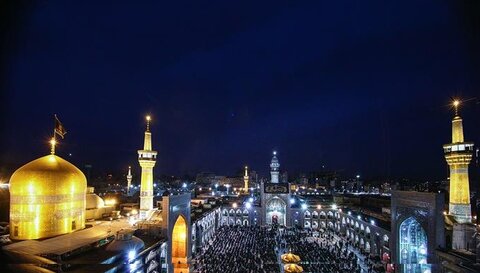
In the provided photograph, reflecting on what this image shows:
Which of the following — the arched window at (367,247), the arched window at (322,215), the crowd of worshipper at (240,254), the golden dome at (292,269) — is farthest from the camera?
the arched window at (322,215)

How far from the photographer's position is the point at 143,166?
31.3 m

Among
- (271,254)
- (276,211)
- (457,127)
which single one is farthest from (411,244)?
(276,211)

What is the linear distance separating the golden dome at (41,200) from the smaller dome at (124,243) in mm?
5743

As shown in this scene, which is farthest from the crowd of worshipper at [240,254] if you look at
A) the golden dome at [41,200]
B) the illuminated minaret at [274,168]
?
the illuminated minaret at [274,168]

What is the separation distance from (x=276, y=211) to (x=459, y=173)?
34979 mm

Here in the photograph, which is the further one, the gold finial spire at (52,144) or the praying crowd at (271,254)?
the praying crowd at (271,254)

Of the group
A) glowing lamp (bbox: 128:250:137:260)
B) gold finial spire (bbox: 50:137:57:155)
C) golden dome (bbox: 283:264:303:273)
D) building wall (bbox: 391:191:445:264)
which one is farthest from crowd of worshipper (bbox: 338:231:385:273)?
gold finial spire (bbox: 50:137:57:155)

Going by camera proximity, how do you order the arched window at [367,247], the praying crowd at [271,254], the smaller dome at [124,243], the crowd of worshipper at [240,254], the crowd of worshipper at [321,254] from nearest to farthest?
the smaller dome at [124,243], the crowd of worshipper at [240,254], the praying crowd at [271,254], the crowd of worshipper at [321,254], the arched window at [367,247]

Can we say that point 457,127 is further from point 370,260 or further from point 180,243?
point 180,243

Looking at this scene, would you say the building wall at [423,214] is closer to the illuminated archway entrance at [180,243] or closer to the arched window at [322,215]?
the illuminated archway entrance at [180,243]

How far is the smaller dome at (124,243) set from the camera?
17906mm

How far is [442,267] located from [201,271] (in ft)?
55.0

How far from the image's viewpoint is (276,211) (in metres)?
56.8

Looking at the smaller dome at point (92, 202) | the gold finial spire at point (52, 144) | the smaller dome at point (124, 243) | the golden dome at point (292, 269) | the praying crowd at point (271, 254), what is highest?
the gold finial spire at point (52, 144)
